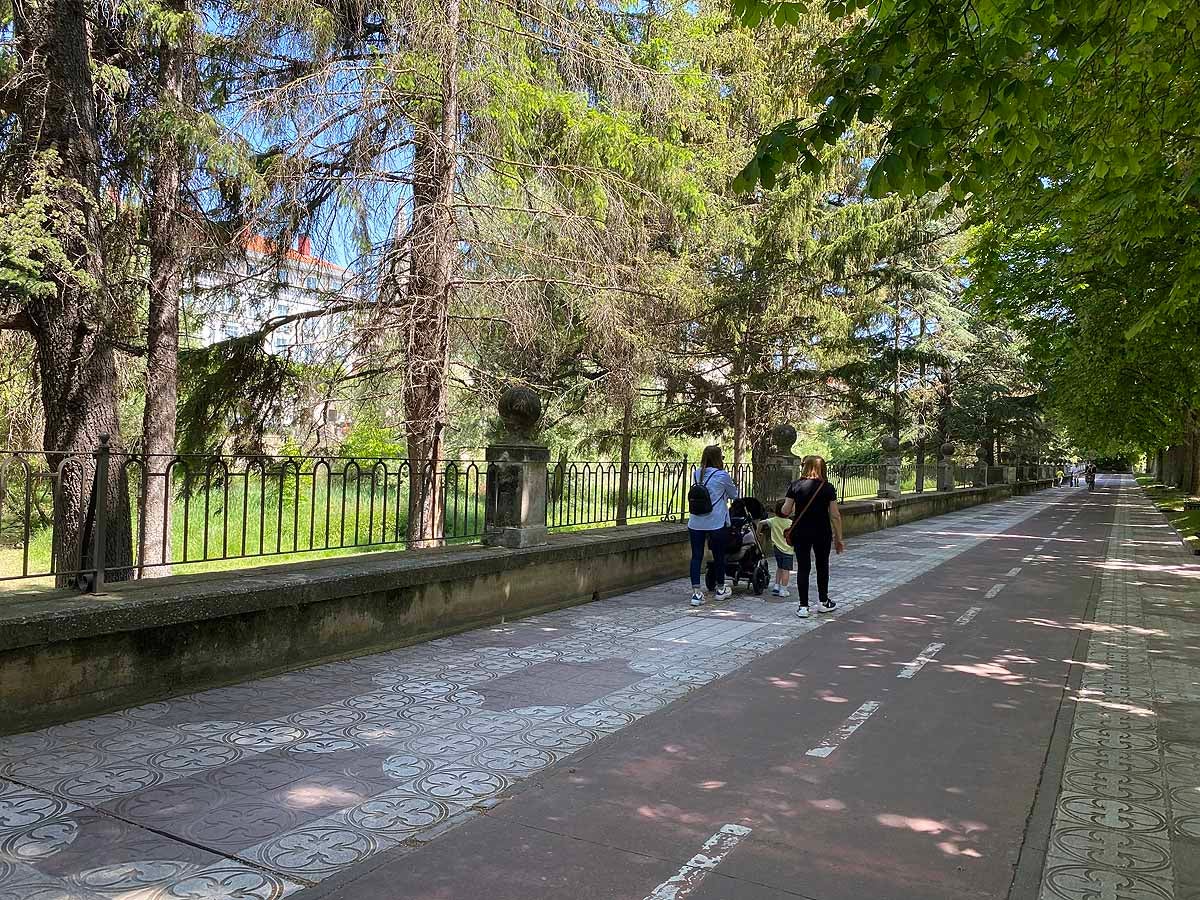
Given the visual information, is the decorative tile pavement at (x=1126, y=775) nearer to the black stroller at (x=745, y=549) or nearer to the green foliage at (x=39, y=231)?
the black stroller at (x=745, y=549)

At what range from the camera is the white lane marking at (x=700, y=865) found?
329 centimetres

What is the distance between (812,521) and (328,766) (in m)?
6.26

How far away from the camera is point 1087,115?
24.5 feet

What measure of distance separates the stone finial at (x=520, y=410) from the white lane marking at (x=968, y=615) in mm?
5105

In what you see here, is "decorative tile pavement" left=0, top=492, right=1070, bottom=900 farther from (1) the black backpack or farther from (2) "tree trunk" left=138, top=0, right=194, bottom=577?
Answer: (2) "tree trunk" left=138, top=0, right=194, bottom=577

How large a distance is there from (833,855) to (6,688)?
4415mm

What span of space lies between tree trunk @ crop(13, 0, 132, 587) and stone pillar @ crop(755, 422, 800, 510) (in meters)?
9.59

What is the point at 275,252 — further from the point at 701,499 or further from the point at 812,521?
the point at 812,521

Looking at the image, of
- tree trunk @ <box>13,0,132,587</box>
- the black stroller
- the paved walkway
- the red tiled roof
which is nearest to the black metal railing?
tree trunk @ <box>13,0,132,587</box>

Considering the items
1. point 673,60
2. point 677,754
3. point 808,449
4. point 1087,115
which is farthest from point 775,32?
point 808,449

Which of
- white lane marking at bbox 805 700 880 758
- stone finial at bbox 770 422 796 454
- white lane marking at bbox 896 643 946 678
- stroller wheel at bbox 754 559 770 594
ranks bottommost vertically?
white lane marking at bbox 896 643 946 678

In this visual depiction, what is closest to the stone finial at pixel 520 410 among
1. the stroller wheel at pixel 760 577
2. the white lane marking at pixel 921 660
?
the stroller wheel at pixel 760 577

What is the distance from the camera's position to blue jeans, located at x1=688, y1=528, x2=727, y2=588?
10.0 m

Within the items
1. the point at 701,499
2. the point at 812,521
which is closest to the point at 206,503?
the point at 701,499
